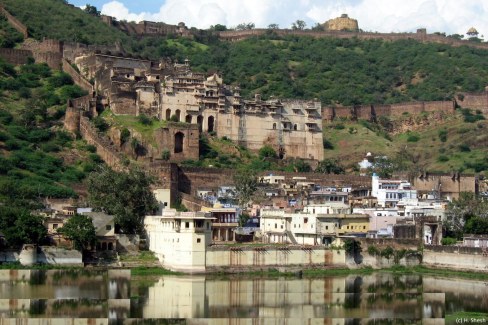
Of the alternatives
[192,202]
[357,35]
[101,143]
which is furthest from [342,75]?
[192,202]

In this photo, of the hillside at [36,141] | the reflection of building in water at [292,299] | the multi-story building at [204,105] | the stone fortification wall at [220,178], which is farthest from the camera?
the multi-story building at [204,105]

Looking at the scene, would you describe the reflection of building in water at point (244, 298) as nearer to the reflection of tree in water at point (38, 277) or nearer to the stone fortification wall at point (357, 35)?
the reflection of tree in water at point (38, 277)

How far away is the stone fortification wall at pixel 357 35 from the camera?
395ft

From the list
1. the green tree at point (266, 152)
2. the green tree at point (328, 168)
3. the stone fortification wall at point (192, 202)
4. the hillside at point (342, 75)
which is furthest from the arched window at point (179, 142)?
the green tree at point (328, 168)

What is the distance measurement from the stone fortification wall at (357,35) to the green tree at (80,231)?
221 ft

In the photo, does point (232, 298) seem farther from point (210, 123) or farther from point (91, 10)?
point (91, 10)

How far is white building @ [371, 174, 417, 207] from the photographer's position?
6906 cm

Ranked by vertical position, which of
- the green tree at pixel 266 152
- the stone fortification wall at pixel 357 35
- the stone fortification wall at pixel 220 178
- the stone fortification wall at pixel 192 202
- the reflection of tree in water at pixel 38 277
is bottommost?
the reflection of tree in water at pixel 38 277

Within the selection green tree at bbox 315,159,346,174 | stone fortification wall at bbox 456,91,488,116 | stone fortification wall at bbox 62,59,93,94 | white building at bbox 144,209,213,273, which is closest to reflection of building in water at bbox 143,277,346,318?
white building at bbox 144,209,213,273

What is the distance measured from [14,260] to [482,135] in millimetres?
48051

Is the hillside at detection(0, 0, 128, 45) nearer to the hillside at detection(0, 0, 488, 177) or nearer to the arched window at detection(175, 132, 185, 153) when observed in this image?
the hillside at detection(0, 0, 488, 177)

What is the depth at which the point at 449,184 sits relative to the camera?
75.1 meters

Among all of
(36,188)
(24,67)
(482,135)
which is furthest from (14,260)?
(482,135)

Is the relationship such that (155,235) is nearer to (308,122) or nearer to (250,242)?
(250,242)
